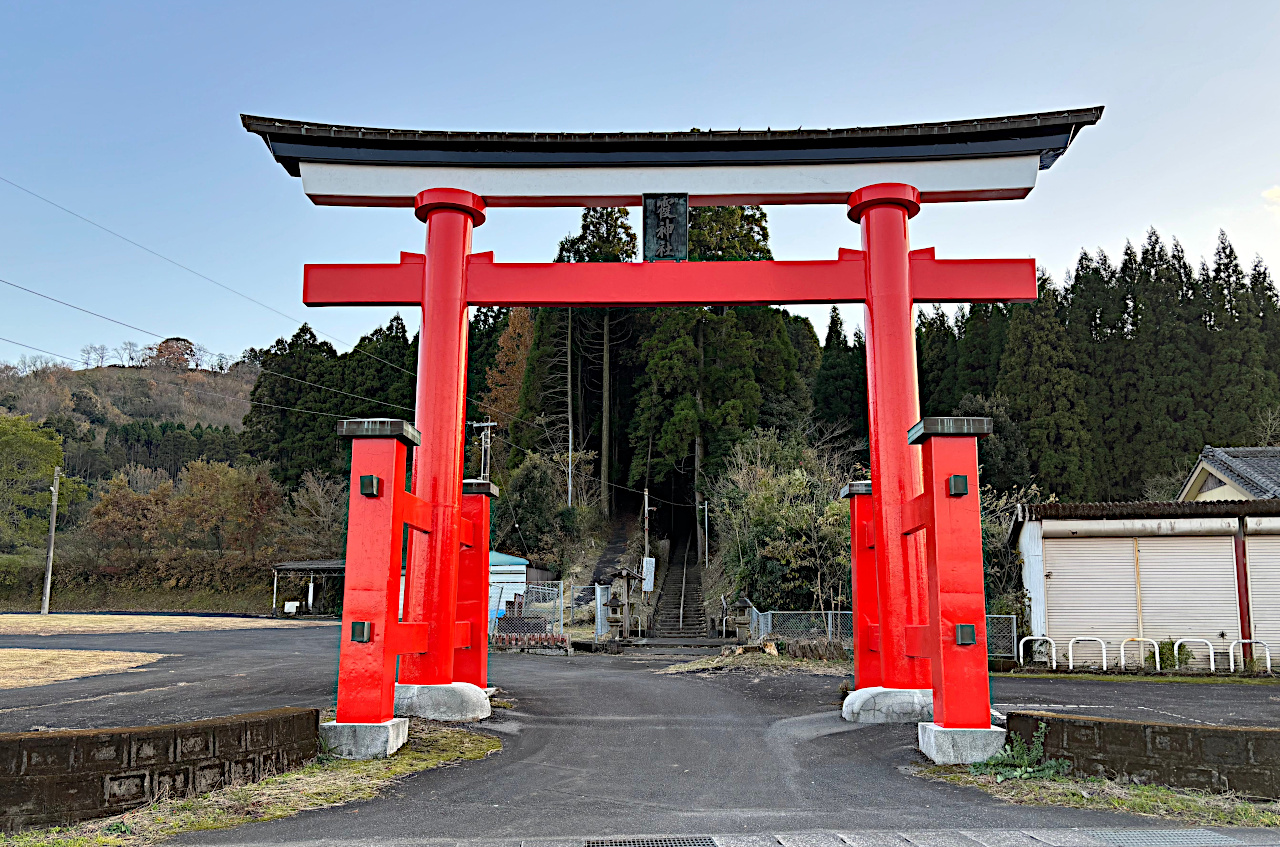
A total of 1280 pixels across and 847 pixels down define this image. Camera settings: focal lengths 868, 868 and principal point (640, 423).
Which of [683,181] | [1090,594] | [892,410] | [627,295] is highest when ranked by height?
[683,181]

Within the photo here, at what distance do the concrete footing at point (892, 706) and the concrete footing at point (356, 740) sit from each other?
4917 mm

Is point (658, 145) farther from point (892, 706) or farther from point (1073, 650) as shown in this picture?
point (1073, 650)

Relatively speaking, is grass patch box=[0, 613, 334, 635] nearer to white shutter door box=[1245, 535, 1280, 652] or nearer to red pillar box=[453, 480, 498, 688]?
red pillar box=[453, 480, 498, 688]

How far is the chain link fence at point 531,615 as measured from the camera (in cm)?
2364

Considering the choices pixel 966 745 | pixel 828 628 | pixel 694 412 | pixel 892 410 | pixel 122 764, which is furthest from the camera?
pixel 694 412

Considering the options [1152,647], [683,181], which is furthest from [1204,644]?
[683,181]

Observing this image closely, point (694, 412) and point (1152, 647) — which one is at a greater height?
point (694, 412)

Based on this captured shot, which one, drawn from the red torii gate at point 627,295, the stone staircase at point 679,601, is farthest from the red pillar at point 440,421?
the stone staircase at point 679,601

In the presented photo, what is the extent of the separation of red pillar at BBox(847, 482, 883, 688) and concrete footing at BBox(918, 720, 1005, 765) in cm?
242

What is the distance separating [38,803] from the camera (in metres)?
4.85

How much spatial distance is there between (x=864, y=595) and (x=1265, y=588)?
1027 cm

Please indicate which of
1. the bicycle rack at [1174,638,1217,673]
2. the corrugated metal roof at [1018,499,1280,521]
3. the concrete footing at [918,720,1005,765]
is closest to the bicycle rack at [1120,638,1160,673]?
the bicycle rack at [1174,638,1217,673]

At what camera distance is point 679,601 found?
31.4m

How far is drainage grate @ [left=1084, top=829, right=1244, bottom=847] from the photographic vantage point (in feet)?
Answer: 15.3
